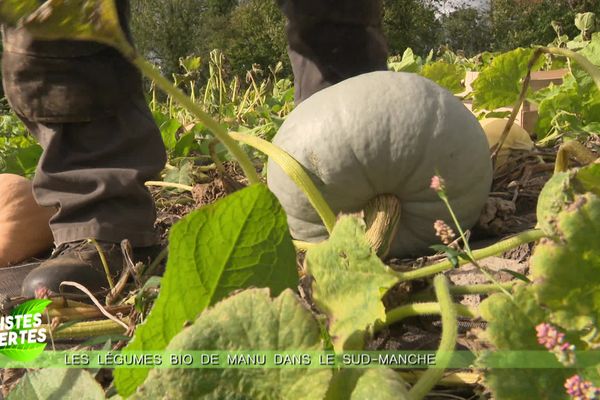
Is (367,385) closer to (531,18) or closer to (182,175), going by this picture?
(182,175)

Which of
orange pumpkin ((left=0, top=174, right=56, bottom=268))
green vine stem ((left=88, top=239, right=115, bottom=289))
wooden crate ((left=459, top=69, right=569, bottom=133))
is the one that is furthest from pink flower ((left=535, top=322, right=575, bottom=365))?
wooden crate ((left=459, top=69, right=569, bottom=133))

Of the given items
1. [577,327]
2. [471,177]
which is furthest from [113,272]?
[577,327]

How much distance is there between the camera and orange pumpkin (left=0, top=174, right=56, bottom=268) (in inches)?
77.1

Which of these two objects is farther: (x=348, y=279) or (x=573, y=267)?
(x=348, y=279)

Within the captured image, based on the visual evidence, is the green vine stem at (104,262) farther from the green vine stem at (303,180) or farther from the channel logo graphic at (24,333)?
the green vine stem at (303,180)

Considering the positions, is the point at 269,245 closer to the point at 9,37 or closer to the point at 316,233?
the point at 316,233

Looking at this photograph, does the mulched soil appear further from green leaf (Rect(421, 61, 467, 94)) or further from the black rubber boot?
green leaf (Rect(421, 61, 467, 94))

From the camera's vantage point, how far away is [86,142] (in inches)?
65.6

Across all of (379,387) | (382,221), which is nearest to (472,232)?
(382,221)

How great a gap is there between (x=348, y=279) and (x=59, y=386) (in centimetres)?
30

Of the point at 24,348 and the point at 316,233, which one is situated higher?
the point at 24,348

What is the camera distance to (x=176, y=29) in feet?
111

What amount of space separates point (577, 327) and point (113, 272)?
1.12 metres

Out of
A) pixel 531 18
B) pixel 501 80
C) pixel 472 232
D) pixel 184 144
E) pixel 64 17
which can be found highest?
pixel 64 17
